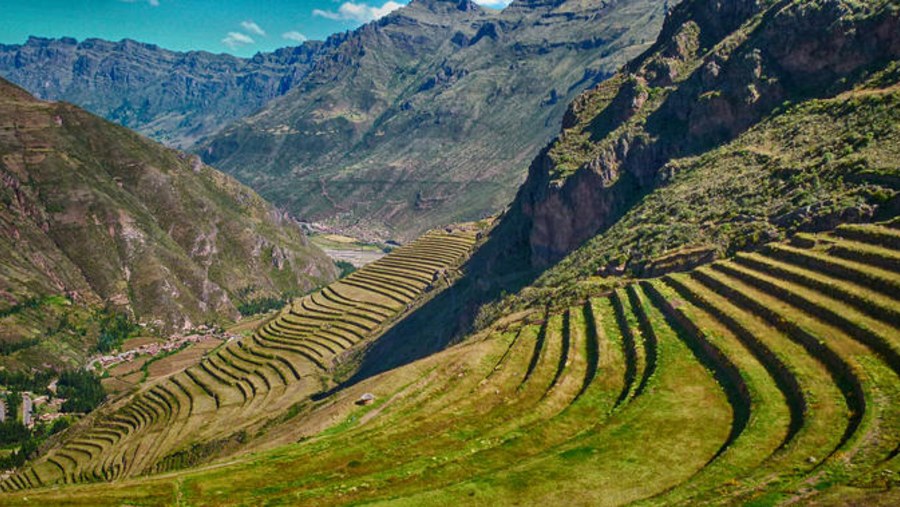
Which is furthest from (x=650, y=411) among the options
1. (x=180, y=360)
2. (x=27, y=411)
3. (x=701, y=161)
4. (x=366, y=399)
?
(x=27, y=411)

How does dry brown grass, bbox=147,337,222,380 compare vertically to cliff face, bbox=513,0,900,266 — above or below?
below

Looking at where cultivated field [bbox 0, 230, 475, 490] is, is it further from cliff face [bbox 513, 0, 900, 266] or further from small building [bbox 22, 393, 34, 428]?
cliff face [bbox 513, 0, 900, 266]

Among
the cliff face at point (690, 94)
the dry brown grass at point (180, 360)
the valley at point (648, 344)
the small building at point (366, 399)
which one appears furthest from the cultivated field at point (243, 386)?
the cliff face at point (690, 94)

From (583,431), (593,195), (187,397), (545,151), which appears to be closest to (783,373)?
(583,431)

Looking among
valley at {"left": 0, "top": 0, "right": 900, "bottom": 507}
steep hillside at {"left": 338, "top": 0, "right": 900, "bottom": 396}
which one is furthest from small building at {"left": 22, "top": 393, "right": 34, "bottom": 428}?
steep hillside at {"left": 338, "top": 0, "right": 900, "bottom": 396}

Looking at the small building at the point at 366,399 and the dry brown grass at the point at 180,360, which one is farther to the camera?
the dry brown grass at the point at 180,360

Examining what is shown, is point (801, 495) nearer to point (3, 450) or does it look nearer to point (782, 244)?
point (782, 244)

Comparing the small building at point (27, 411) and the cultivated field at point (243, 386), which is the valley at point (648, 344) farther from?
the small building at point (27, 411)

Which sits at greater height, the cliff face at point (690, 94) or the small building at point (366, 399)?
the cliff face at point (690, 94)

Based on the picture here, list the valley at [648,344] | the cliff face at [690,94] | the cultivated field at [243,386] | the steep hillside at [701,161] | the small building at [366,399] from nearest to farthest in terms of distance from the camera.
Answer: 1. the valley at [648,344]
2. the small building at [366,399]
3. the steep hillside at [701,161]
4. the cliff face at [690,94]
5. the cultivated field at [243,386]
